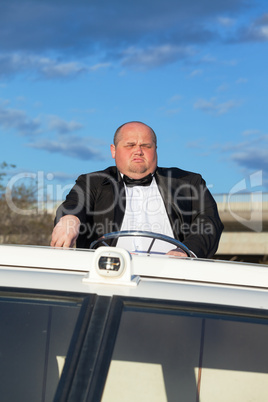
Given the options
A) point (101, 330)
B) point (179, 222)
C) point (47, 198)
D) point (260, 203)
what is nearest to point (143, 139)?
point (179, 222)

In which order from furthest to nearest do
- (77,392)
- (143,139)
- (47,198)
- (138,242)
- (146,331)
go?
(47,198) < (143,139) < (138,242) < (146,331) < (77,392)

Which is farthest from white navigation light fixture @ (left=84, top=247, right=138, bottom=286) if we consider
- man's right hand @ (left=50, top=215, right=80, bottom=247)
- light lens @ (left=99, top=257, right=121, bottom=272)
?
man's right hand @ (left=50, top=215, right=80, bottom=247)

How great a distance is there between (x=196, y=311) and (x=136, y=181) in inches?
113

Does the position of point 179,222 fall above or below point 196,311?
above

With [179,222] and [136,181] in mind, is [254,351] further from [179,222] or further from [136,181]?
[136,181]

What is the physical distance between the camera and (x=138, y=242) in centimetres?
427

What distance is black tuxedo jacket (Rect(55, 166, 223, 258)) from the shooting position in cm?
433

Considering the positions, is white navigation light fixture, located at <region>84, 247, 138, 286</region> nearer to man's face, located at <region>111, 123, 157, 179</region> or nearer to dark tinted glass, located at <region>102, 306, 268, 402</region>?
dark tinted glass, located at <region>102, 306, 268, 402</region>

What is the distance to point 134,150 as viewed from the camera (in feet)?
15.4

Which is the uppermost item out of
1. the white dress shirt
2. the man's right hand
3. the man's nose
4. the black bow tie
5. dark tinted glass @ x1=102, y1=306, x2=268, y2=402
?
the man's nose

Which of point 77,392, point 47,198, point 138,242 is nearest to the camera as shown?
point 77,392

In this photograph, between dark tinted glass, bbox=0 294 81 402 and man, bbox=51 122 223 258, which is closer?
dark tinted glass, bbox=0 294 81 402

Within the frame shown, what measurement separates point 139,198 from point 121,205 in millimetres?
173

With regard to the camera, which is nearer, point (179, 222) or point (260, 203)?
point (179, 222)
